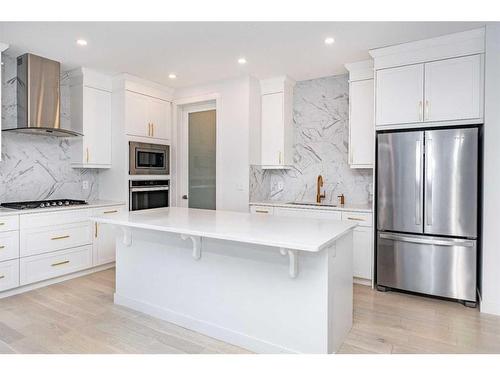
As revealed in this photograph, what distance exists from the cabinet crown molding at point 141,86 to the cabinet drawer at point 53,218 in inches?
66.7

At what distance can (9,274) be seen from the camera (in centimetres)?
325

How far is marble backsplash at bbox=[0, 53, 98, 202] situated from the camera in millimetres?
3695

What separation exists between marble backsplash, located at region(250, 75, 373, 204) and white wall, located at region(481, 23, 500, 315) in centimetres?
141

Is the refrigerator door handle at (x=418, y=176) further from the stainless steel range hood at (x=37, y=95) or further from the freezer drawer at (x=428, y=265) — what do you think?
the stainless steel range hood at (x=37, y=95)

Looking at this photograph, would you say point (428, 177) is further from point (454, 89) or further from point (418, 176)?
point (454, 89)

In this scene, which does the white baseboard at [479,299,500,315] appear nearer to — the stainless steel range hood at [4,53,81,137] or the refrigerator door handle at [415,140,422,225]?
the refrigerator door handle at [415,140,422,225]

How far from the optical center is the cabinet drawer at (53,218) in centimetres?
336

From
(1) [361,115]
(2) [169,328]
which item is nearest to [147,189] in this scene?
(2) [169,328]

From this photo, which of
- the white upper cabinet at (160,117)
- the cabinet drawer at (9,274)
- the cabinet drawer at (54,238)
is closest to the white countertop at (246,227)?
the cabinet drawer at (54,238)

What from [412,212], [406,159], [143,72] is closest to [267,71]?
[143,72]

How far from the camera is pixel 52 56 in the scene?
3666 millimetres

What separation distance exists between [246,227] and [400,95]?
7.24 ft

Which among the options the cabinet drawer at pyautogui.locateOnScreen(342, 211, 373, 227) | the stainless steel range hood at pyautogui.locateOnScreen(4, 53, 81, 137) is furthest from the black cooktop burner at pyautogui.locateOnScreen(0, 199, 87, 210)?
the cabinet drawer at pyautogui.locateOnScreen(342, 211, 373, 227)

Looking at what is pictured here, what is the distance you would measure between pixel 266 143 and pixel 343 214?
1512mm
